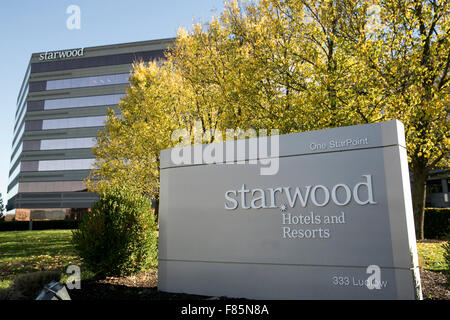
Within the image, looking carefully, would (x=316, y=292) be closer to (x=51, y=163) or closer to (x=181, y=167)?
(x=181, y=167)

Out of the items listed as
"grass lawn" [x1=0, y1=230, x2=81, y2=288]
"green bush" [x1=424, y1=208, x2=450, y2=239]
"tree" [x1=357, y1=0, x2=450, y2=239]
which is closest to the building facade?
"grass lawn" [x1=0, y1=230, x2=81, y2=288]

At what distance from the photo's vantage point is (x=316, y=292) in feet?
19.9

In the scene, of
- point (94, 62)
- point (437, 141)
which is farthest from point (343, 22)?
point (94, 62)

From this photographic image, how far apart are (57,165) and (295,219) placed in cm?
5736

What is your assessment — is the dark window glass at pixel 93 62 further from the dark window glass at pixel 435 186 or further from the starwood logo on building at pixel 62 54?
the dark window glass at pixel 435 186

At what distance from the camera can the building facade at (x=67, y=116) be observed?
2158 inches

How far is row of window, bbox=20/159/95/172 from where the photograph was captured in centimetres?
5512

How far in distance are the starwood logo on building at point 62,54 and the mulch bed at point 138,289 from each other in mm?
58656

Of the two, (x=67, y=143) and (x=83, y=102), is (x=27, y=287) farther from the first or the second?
(x=83, y=102)

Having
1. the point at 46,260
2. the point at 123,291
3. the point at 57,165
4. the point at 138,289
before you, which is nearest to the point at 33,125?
the point at 57,165

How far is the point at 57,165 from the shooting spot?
56.3 metres

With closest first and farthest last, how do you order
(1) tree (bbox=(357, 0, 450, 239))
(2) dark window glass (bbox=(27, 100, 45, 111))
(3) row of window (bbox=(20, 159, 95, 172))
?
(1) tree (bbox=(357, 0, 450, 239)), (3) row of window (bbox=(20, 159, 95, 172)), (2) dark window glass (bbox=(27, 100, 45, 111))

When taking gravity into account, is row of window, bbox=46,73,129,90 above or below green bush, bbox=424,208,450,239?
above

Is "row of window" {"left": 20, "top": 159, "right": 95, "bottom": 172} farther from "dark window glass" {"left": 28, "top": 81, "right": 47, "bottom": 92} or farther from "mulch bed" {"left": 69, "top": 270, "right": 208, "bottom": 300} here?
"mulch bed" {"left": 69, "top": 270, "right": 208, "bottom": 300}
